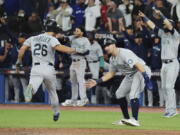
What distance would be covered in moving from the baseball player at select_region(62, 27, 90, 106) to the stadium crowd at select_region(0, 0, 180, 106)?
89 centimetres

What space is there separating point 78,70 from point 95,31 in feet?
6.92

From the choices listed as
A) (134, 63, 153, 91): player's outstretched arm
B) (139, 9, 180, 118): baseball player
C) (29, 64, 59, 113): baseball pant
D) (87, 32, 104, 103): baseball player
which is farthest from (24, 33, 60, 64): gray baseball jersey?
(87, 32, 104, 103): baseball player

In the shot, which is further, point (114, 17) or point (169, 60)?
point (114, 17)

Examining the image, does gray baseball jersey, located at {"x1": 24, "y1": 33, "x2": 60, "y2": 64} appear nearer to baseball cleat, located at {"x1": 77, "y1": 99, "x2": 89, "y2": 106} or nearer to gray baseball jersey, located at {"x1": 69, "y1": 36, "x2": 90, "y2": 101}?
gray baseball jersey, located at {"x1": 69, "y1": 36, "x2": 90, "y2": 101}

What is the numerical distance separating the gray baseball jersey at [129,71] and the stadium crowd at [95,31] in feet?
19.2

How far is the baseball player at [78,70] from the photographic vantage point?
61.4 feet

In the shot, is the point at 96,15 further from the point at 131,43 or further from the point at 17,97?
the point at 17,97

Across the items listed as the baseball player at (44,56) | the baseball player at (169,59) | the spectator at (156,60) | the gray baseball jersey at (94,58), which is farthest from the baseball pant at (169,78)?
the gray baseball jersey at (94,58)

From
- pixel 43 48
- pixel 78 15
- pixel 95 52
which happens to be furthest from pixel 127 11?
pixel 43 48

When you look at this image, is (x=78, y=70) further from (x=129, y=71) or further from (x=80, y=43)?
(x=129, y=71)

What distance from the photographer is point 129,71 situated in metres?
12.7

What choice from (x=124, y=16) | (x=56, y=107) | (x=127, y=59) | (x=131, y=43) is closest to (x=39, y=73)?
(x=56, y=107)

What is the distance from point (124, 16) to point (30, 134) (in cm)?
997

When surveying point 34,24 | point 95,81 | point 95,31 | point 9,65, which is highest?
point 34,24
